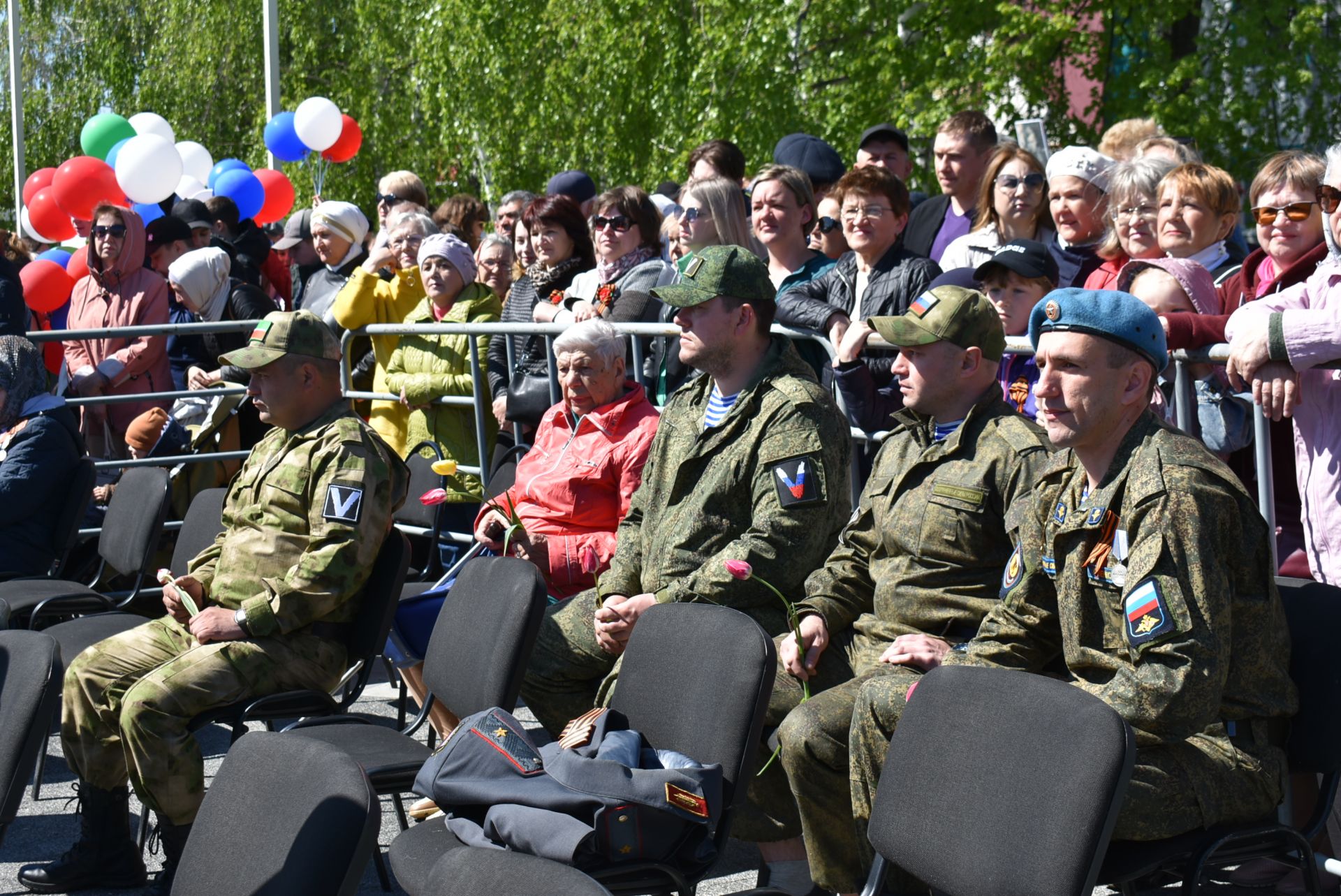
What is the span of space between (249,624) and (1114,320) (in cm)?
259

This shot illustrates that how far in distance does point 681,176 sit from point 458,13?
5.44 meters

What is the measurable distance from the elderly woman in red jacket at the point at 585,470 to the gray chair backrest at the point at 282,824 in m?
2.40

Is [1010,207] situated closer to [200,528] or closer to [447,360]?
[447,360]

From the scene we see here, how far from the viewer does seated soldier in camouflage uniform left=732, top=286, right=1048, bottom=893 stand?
331 cm

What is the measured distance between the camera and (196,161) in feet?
43.0

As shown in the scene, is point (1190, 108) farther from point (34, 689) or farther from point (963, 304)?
point (34, 689)

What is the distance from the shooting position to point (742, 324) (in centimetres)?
429

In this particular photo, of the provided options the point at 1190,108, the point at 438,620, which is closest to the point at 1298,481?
the point at 438,620

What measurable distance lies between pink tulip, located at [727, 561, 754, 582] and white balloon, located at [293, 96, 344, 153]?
10.6m

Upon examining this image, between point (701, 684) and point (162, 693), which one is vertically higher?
point (701, 684)

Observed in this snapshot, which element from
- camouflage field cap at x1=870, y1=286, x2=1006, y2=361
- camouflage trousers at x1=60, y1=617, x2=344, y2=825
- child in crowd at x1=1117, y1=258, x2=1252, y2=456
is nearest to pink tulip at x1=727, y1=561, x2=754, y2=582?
camouflage field cap at x1=870, y1=286, x2=1006, y2=361

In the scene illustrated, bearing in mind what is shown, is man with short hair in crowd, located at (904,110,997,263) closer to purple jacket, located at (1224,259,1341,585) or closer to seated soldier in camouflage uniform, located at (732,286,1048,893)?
seated soldier in camouflage uniform, located at (732,286,1048,893)

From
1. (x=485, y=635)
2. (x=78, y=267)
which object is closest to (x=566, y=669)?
(x=485, y=635)

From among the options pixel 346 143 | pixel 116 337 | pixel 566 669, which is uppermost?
pixel 346 143
